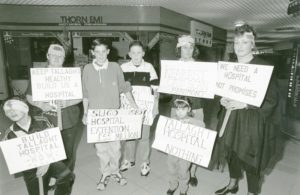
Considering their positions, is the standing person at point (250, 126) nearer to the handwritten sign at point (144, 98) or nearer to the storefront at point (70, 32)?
the handwritten sign at point (144, 98)

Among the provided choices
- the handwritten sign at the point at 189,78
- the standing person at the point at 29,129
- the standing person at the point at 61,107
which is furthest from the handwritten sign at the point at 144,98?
the standing person at the point at 29,129

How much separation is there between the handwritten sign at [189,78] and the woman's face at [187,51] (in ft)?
0.27

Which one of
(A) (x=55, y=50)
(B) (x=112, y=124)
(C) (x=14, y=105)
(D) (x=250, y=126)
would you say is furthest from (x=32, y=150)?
(D) (x=250, y=126)

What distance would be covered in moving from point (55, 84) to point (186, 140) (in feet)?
4.99

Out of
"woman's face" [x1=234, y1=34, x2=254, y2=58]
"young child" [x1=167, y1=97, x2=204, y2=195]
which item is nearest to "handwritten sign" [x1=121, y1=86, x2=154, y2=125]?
"young child" [x1=167, y1=97, x2=204, y2=195]

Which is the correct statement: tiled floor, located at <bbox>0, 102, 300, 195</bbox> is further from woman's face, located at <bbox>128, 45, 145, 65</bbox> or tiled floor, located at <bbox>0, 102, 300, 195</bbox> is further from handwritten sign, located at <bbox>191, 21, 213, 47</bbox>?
handwritten sign, located at <bbox>191, 21, 213, 47</bbox>

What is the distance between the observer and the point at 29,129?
204cm

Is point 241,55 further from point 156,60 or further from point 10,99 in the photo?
point 156,60

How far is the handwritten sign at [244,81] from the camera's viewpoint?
6.57ft

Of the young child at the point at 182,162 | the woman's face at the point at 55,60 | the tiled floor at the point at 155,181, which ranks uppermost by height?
the woman's face at the point at 55,60

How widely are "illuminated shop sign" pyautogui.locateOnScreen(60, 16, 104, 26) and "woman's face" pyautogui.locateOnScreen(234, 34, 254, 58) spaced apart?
289 inches

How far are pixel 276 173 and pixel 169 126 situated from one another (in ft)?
6.84

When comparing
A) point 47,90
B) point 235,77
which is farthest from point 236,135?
point 47,90

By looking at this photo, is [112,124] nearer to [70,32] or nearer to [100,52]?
[100,52]
